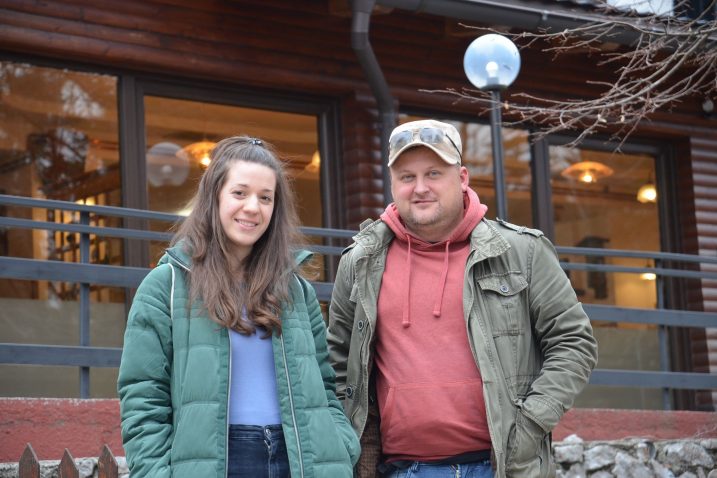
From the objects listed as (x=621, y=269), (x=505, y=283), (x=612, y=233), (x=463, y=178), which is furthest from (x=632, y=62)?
(x=612, y=233)

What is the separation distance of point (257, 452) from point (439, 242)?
3.50 ft

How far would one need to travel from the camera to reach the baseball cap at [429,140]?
13.2 ft

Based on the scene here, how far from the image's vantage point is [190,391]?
3.45 m

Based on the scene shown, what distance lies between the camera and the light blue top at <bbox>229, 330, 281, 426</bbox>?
3.54 m

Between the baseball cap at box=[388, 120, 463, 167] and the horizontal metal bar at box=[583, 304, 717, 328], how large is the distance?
5.10 meters

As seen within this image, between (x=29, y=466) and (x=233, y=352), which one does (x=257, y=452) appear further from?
(x=29, y=466)

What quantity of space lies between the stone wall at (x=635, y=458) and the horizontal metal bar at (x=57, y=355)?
320 centimetres

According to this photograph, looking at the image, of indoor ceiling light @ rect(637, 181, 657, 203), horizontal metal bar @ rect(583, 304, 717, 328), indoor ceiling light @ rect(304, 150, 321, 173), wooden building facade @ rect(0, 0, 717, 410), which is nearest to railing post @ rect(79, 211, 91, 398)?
wooden building facade @ rect(0, 0, 717, 410)

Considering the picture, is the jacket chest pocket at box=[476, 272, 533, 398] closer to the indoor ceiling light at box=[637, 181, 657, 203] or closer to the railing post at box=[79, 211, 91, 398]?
the railing post at box=[79, 211, 91, 398]

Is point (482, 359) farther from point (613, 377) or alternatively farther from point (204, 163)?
point (204, 163)

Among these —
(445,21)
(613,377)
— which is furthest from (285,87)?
(613,377)

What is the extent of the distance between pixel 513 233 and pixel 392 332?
56 centimetres

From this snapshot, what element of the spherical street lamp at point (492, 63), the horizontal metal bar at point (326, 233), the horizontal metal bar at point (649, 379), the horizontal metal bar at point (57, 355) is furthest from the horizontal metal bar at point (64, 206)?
the horizontal metal bar at point (649, 379)

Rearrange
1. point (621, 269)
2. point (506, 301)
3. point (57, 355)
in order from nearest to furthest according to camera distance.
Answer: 1. point (506, 301)
2. point (57, 355)
3. point (621, 269)
